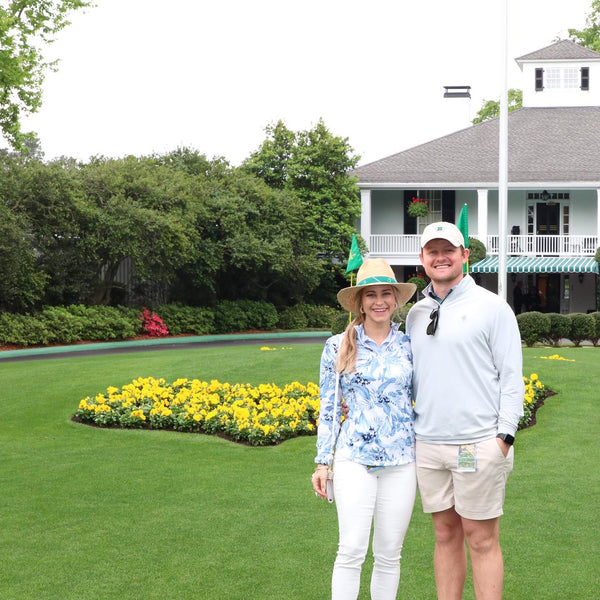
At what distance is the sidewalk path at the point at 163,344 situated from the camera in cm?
2209

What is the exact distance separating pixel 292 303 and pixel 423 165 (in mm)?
7780

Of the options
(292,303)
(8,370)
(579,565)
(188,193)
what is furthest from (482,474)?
(292,303)

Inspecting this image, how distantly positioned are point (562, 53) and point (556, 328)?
2056 centimetres

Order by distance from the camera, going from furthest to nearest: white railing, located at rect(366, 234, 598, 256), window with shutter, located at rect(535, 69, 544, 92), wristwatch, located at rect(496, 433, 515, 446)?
window with shutter, located at rect(535, 69, 544, 92)
white railing, located at rect(366, 234, 598, 256)
wristwatch, located at rect(496, 433, 515, 446)

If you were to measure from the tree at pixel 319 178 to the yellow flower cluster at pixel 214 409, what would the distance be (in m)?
20.1

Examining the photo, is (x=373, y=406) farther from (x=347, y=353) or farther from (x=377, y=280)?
(x=377, y=280)

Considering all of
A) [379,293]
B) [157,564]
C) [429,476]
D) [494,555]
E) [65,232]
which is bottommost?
[157,564]

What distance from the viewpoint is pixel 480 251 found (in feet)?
97.9

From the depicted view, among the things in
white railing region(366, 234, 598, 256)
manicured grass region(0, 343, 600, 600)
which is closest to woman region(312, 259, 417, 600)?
manicured grass region(0, 343, 600, 600)

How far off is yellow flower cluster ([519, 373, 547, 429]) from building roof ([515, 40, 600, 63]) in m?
27.6

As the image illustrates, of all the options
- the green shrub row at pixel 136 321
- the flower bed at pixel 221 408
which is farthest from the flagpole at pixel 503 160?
the green shrub row at pixel 136 321

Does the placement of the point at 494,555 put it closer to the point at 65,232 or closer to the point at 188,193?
the point at 65,232

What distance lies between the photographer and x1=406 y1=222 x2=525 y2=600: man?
372 centimetres

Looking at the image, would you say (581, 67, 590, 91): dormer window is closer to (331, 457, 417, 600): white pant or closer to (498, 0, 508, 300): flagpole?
(498, 0, 508, 300): flagpole
